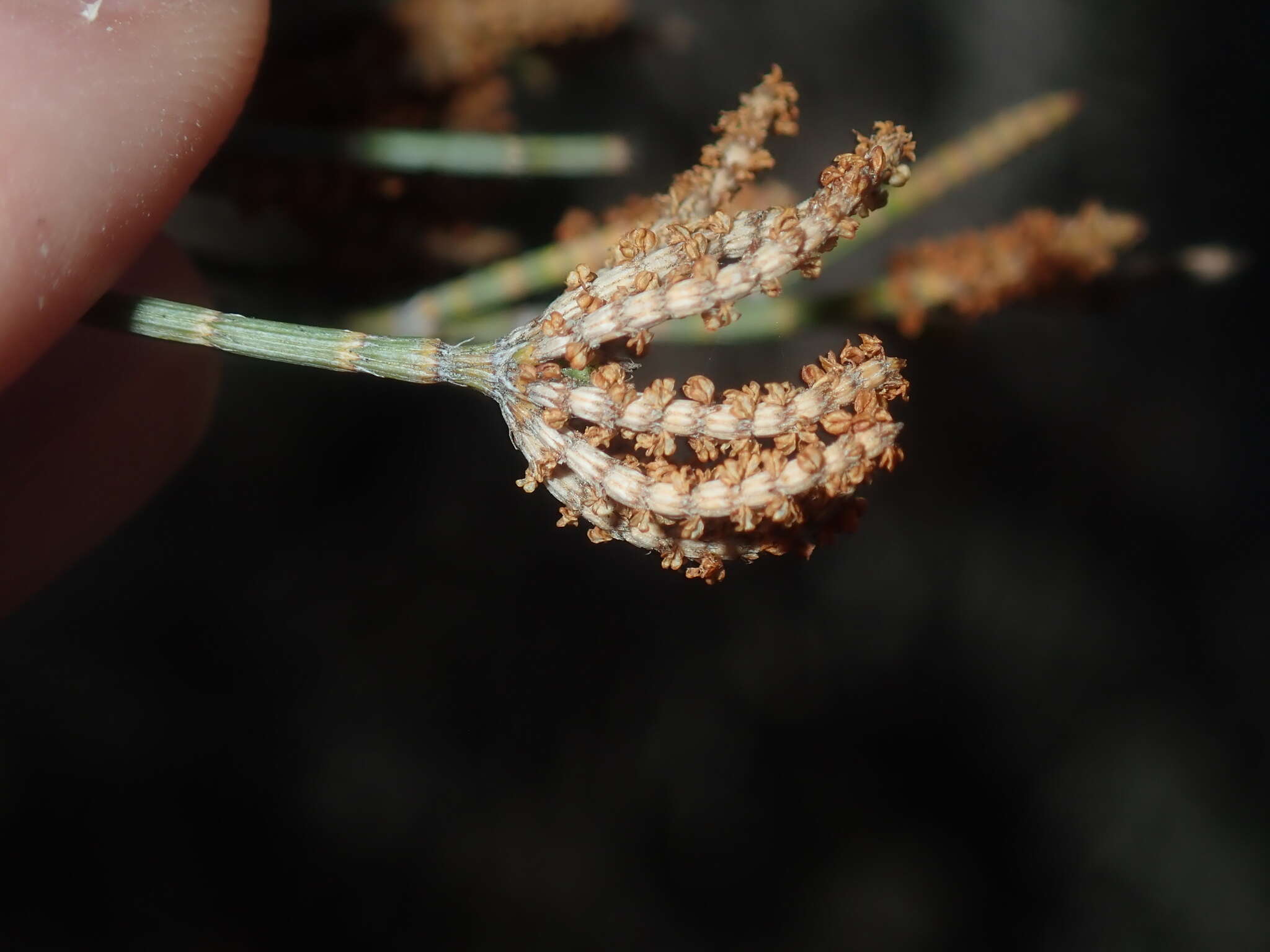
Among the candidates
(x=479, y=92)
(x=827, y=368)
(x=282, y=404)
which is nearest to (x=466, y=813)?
(x=282, y=404)

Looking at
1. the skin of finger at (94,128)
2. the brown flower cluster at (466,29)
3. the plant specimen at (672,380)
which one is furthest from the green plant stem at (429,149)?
the plant specimen at (672,380)

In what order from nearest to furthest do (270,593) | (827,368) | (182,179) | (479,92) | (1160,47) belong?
1. (827,368)
2. (182,179)
3. (479,92)
4. (270,593)
5. (1160,47)

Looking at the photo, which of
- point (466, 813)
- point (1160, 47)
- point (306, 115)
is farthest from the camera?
point (1160, 47)

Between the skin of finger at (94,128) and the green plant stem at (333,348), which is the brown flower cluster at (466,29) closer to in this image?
the skin of finger at (94,128)

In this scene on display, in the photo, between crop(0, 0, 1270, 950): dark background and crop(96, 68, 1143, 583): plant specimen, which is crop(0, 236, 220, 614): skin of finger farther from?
crop(0, 0, 1270, 950): dark background

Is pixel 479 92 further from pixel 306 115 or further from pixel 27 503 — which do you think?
pixel 27 503

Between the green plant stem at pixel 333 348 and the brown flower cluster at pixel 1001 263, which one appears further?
the brown flower cluster at pixel 1001 263
